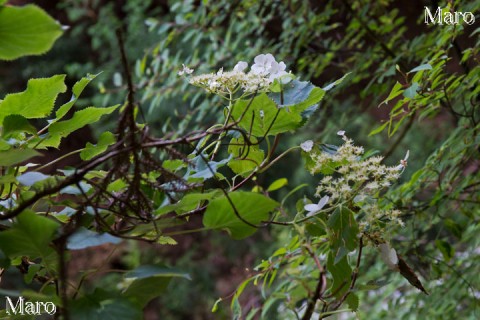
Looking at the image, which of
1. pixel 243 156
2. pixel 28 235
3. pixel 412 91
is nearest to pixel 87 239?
pixel 28 235

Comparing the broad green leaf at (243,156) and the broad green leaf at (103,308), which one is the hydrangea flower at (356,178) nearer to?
the broad green leaf at (243,156)

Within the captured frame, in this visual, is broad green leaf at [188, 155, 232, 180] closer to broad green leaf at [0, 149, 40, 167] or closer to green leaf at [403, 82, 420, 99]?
broad green leaf at [0, 149, 40, 167]

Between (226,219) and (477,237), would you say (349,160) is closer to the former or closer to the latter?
(226,219)

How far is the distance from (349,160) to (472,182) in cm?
55

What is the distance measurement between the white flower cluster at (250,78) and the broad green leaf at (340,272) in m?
0.12

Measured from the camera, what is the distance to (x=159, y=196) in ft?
1.15

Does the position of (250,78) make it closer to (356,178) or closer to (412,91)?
(356,178)

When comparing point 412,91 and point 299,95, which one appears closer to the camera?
point 299,95

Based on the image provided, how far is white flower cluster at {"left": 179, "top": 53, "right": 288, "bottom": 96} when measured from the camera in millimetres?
372

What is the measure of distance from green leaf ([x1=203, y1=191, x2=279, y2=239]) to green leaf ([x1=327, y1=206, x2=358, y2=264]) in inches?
2.7

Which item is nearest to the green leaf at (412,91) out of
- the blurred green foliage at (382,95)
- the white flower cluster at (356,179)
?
the blurred green foliage at (382,95)

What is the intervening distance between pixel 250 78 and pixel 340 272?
14 cm

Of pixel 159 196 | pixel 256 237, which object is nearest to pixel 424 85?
pixel 159 196

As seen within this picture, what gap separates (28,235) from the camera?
28cm
